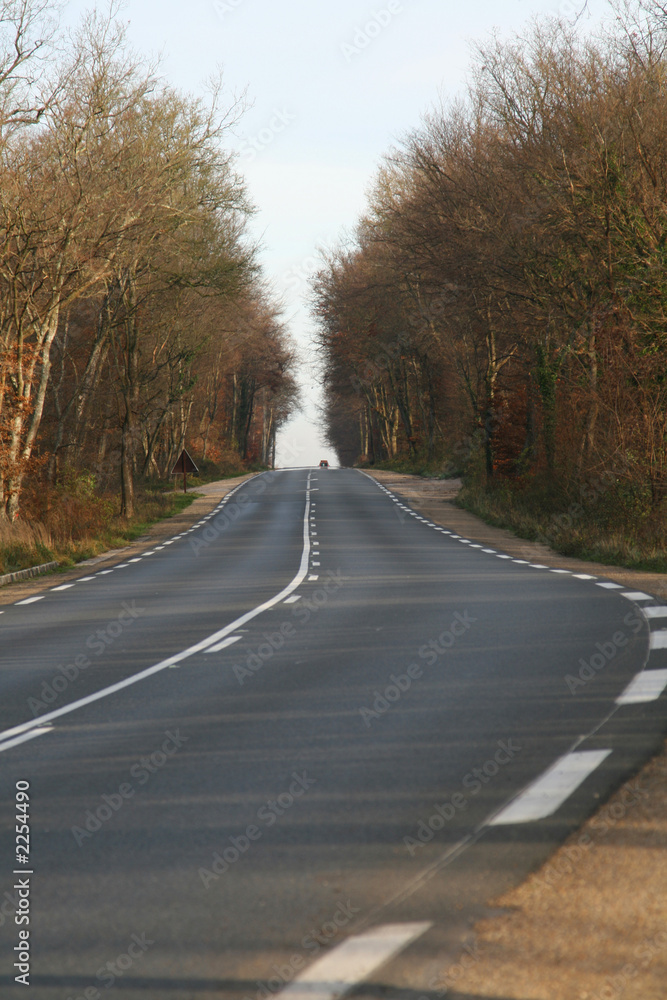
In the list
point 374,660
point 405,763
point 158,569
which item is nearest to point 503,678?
point 374,660

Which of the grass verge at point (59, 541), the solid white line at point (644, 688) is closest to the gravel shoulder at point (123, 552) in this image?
the grass verge at point (59, 541)

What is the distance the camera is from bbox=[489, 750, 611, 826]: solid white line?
15.9ft

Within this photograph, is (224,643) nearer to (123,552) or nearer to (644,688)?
(644,688)

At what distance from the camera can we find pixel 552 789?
5.23 metres

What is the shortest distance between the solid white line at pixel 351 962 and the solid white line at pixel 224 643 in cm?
689

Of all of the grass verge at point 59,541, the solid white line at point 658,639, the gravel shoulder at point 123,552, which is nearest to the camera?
the solid white line at point 658,639

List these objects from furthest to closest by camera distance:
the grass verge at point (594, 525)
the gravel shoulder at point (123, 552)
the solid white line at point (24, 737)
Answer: the grass verge at point (594, 525), the gravel shoulder at point (123, 552), the solid white line at point (24, 737)

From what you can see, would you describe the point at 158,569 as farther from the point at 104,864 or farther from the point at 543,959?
the point at 543,959

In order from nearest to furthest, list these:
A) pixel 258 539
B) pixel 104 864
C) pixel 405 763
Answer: pixel 104 864 < pixel 405 763 < pixel 258 539

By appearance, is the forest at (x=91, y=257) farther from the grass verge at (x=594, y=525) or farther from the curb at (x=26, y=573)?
the grass verge at (x=594, y=525)

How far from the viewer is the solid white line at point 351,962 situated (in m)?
3.30

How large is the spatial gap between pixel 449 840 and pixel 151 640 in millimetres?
7178

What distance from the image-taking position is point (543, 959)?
344 cm

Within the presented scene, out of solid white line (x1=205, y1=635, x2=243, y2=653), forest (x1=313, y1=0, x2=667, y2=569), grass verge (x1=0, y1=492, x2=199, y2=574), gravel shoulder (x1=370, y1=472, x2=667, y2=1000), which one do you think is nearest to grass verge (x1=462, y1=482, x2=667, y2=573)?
forest (x1=313, y1=0, x2=667, y2=569)
